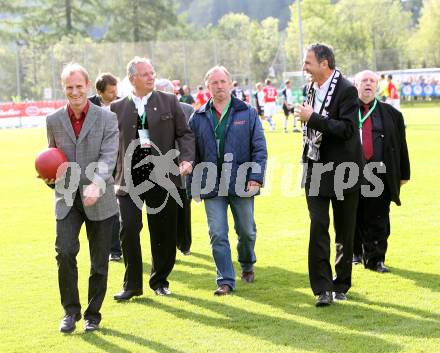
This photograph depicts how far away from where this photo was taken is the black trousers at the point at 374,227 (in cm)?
982

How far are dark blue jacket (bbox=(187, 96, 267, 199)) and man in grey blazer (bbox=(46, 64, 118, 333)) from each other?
1527mm

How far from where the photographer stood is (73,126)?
7.52 meters

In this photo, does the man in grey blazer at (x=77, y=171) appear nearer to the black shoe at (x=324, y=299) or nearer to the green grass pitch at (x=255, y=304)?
the green grass pitch at (x=255, y=304)

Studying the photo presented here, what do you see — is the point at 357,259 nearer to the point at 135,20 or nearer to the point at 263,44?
the point at 135,20

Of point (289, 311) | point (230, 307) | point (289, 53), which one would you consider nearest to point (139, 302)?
point (230, 307)

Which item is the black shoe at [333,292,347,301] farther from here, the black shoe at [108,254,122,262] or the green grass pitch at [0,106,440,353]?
the black shoe at [108,254,122,262]

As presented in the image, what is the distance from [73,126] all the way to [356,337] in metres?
2.99

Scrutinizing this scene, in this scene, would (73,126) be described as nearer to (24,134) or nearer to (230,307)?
(230,307)

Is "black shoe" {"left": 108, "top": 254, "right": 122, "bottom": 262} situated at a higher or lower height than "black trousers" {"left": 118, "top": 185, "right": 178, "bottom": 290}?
lower

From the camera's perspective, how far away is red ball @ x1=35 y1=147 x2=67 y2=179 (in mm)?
7277

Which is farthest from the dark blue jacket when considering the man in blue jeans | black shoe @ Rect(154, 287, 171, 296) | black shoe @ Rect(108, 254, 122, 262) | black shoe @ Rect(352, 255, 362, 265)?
black shoe @ Rect(108, 254, 122, 262)

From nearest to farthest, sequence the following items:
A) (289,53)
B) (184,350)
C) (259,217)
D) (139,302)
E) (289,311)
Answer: (184,350) → (289,311) → (139,302) → (259,217) → (289,53)

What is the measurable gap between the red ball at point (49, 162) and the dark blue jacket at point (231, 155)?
73.9 inches

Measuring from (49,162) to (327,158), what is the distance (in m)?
2.58
